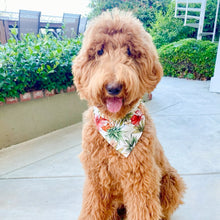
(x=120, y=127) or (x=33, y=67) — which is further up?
(x=33, y=67)

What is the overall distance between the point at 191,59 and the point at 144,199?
6.24 meters

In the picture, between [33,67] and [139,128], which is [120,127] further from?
[33,67]

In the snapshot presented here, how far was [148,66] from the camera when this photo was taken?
1.33 metres

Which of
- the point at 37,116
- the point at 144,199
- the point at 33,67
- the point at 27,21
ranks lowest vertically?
the point at 37,116

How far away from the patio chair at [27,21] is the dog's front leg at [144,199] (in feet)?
16.9

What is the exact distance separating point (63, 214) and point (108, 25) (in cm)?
153

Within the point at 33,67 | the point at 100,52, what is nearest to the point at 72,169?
the point at 33,67

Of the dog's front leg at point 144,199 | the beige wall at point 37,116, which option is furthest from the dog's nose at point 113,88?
the beige wall at point 37,116

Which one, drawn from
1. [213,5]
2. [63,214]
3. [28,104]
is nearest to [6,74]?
[28,104]

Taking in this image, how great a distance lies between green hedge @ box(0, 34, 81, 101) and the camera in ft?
9.23

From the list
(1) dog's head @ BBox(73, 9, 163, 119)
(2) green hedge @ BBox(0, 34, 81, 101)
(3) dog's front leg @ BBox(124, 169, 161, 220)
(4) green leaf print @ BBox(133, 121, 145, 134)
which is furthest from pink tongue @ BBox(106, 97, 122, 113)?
(2) green hedge @ BBox(0, 34, 81, 101)

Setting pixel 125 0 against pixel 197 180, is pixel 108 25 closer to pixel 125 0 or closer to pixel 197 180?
pixel 197 180

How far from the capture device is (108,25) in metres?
1.28

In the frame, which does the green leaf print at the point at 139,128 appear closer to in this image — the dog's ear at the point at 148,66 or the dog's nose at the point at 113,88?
the dog's ear at the point at 148,66
